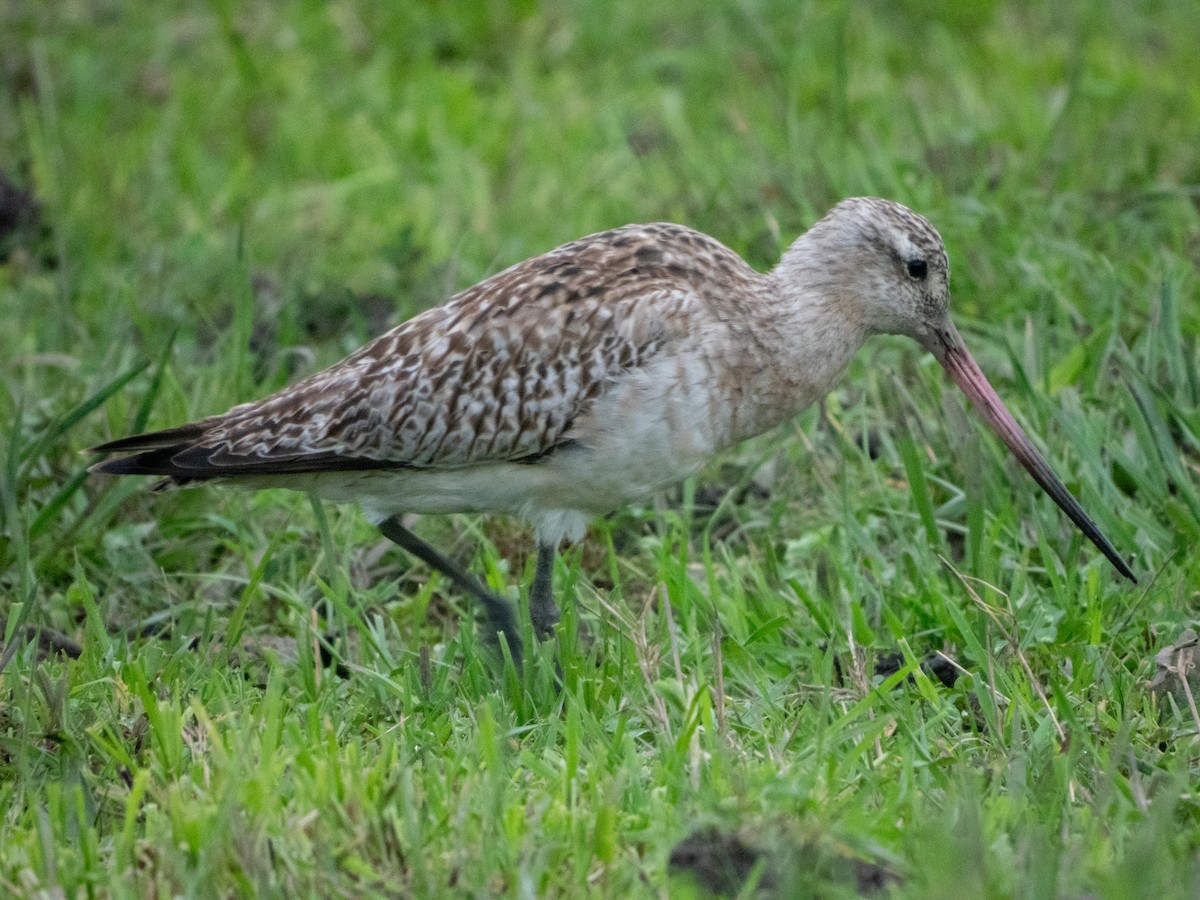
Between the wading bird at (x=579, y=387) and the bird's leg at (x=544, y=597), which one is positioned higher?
the wading bird at (x=579, y=387)

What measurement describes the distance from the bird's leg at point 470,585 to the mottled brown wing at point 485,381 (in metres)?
0.31

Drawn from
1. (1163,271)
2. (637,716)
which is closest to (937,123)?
(1163,271)

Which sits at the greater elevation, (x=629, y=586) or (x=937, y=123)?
(x=937, y=123)

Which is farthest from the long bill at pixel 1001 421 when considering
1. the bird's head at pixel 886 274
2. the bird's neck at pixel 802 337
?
the bird's neck at pixel 802 337

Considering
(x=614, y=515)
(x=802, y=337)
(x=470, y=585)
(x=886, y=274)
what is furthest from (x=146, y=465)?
(x=886, y=274)

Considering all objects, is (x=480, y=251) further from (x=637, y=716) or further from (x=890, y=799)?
(x=890, y=799)

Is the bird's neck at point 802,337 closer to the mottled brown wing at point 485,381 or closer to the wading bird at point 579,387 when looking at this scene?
the wading bird at point 579,387

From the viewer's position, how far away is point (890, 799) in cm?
376

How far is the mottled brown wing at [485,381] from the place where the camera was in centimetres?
490

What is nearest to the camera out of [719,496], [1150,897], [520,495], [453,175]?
[1150,897]

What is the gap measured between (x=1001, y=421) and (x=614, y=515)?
1.44 m

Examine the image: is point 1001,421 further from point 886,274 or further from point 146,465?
point 146,465

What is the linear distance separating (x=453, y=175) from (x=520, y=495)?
3.90 meters

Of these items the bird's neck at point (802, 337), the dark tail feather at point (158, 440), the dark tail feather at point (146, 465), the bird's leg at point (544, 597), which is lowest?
the bird's leg at point (544, 597)
